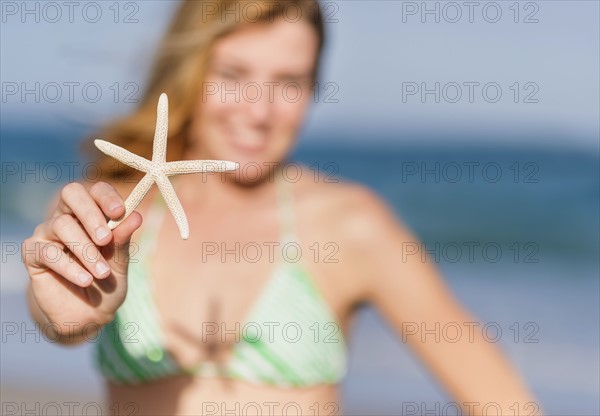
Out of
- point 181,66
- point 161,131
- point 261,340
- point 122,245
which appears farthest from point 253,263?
point 122,245

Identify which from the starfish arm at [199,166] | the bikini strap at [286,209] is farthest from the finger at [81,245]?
the bikini strap at [286,209]

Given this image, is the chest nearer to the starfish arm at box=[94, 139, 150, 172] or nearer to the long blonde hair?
the long blonde hair

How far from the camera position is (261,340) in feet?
9.35

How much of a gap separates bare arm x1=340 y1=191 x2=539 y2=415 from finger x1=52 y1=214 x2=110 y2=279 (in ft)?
3.88

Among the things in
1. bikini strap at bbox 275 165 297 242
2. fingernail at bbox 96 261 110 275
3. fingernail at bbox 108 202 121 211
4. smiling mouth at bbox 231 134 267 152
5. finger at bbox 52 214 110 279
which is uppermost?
smiling mouth at bbox 231 134 267 152

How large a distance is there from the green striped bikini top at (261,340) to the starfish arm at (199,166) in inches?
24.1

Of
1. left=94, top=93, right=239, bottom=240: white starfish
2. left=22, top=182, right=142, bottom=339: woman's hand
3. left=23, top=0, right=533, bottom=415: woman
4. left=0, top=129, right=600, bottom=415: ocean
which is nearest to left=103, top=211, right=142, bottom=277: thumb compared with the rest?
left=22, top=182, right=142, bottom=339: woman's hand

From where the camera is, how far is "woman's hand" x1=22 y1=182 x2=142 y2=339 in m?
1.89

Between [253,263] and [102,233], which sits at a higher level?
[253,263]

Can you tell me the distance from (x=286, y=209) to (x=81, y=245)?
1.24 m

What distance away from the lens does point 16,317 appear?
7.89m

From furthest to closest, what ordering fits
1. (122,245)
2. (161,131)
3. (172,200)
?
1. (161,131)
2. (172,200)
3. (122,245)

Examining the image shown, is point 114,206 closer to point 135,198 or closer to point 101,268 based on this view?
point 101,268

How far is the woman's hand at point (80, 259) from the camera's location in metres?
1.89
